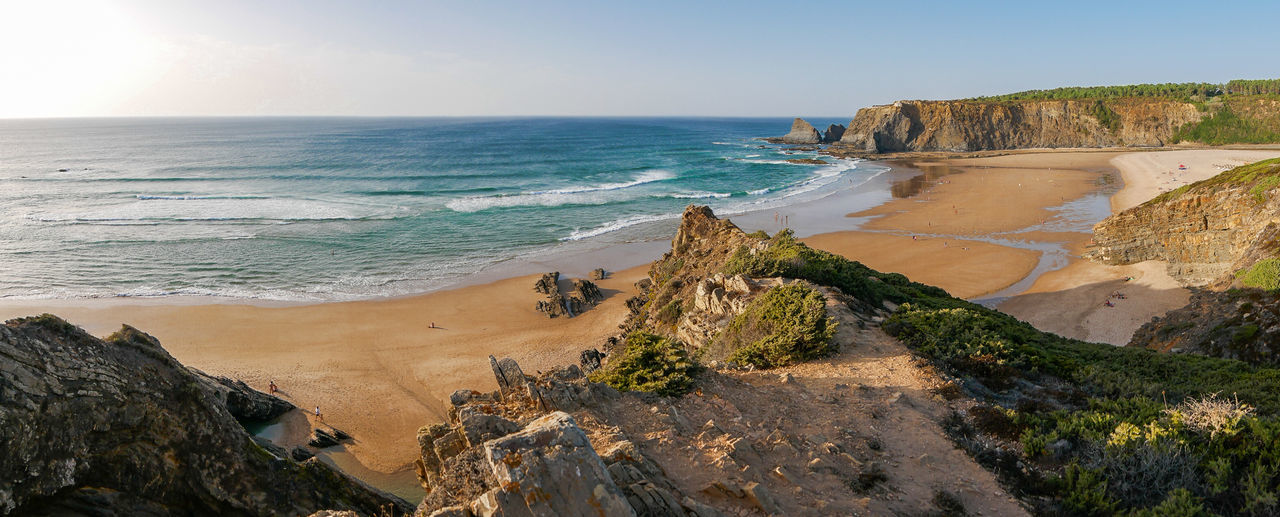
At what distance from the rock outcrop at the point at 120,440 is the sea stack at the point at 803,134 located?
12485 centimetres

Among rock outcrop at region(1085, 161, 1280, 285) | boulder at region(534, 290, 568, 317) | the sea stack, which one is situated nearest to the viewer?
rock outcrop at region(1085, 161, 1280, 285)

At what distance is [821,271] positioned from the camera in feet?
52.1

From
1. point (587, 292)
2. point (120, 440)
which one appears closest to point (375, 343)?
point (587, 292)

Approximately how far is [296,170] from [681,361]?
253 ft

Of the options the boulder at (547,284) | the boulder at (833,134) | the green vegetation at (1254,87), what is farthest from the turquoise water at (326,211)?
the green vegetation at (1254,87)

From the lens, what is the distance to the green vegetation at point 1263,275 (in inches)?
592

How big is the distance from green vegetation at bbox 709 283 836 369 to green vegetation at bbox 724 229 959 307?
6.48ft

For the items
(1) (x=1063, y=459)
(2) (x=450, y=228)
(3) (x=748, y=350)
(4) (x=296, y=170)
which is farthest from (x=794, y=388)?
(4) (x=296, y=170)

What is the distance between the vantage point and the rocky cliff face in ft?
286

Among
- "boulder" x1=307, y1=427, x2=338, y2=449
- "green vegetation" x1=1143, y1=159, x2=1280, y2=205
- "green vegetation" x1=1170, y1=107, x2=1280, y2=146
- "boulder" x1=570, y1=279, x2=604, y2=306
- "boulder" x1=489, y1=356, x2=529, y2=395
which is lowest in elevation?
"boulder" x1=307, y1=427, x2=338, y2=449

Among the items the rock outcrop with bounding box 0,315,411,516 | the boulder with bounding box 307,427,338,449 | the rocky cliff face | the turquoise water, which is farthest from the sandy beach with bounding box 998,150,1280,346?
the rocky cliff face

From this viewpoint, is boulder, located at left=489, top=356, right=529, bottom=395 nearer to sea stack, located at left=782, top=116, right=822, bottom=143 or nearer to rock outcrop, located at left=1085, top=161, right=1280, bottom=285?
rock outcrop, located at left=1085, top=161, right=1280, bottom=285

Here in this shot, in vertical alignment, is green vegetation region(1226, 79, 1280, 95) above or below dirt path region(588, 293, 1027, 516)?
above

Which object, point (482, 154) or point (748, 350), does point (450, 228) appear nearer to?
point (748, 350)
